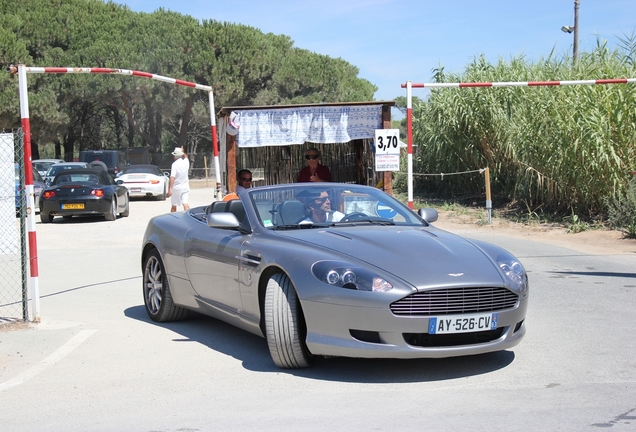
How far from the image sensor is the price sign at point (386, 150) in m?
14.4

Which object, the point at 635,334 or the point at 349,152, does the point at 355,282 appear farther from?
Result: the point at 349,152

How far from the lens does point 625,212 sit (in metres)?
16.3

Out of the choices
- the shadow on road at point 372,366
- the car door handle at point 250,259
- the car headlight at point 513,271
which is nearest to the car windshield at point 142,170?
the shadow on road at point 372,366

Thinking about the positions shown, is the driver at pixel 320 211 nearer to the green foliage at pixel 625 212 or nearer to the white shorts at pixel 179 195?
the green foliage at pixel 625 212

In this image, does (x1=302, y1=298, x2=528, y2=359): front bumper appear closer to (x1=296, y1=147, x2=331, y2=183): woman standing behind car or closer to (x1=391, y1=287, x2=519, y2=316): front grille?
(x1=391, y1=287, x2=519, y2=316): front grille

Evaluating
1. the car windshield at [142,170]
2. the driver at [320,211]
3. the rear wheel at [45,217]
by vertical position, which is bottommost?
the rear wheel at [45,217]

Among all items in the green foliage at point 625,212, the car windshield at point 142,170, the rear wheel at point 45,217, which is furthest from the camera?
the car windshield at point 142,170

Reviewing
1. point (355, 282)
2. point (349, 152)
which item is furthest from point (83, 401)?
point (349, 152)

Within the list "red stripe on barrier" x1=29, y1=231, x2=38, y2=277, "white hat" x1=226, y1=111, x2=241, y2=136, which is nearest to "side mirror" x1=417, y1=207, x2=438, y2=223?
"red stripe on barrier" x1=29, y1=231, x2=38, y2=277

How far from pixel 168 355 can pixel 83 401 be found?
1.31 m

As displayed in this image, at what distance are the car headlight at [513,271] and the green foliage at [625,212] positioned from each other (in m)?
10.3

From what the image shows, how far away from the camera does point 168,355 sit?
21.8ft

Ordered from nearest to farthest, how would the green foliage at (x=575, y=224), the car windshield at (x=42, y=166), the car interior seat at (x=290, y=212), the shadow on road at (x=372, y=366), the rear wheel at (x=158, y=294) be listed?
the shadow on road at (x=372, y=366), the car interior seat at (x=290, y=212), the rear wheel at (x=158, y=294), the green foliage at (x=575, y=224), the car windshield at (x=42, y=166)

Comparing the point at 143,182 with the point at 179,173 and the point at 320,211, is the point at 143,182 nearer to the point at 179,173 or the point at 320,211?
the point at 179,173
